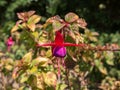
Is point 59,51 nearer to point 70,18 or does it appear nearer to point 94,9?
point 70,18

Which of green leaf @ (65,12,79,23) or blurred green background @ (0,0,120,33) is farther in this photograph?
blurred green background @ (0,0,120,33)

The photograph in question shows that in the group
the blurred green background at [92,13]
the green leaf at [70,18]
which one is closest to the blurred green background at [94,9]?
the blurred green background at [92,13]

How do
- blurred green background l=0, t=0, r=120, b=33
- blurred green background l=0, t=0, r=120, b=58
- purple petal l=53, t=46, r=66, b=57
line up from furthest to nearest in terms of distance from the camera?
blurred green background l=0, t=0, r=120, b=33, blurred green background l=0, t=0, r=120, b=58, purple petal l=53, t=46, r=66, b=57

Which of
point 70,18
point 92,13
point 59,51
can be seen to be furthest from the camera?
point 92,13

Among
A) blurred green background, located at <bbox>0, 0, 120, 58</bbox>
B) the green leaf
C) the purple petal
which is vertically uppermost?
blurred green background, located at <bbox>0, 0, 120, 58</bbox>

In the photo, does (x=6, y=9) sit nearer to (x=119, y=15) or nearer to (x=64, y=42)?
(x=119, y=15)

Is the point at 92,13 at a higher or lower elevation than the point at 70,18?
higher

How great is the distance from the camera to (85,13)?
13.0 ft

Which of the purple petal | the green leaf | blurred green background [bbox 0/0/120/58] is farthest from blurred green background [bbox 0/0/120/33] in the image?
the purple petal

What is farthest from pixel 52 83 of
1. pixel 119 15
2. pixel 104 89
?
pixel 119 15

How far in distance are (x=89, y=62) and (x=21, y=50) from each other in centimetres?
159

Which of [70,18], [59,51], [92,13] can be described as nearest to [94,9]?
[92,13]

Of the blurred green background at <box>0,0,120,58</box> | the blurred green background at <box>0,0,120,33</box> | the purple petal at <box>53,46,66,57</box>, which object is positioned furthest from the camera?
the blurred green background at <box>0,0,120,33</box>

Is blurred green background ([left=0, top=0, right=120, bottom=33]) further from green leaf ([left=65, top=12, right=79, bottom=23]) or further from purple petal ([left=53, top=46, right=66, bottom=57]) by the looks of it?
purple petal ([left=53, top=46, right=66, bottom=57])
